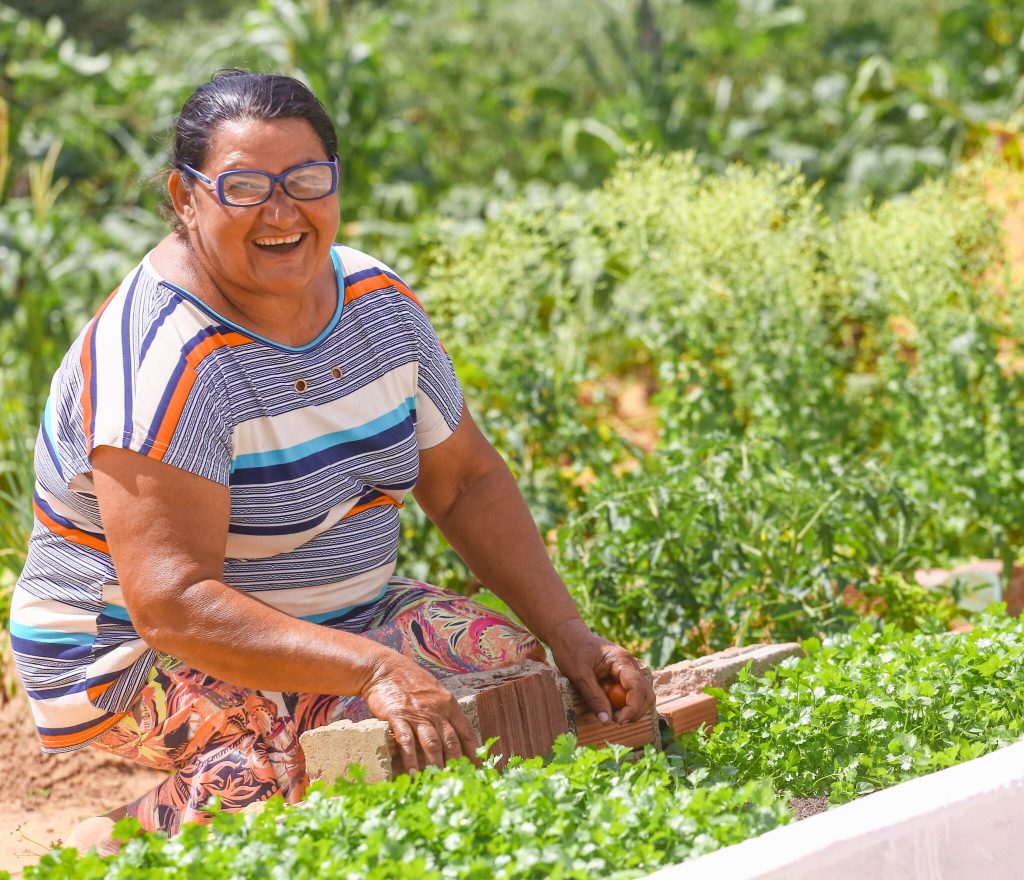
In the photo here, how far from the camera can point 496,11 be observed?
11.6 m

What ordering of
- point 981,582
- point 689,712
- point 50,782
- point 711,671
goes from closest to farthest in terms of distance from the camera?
1. point 689,712
2. point 711,671
3. point 50,782
4. point 981,582

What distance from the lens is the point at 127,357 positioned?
2170 mm

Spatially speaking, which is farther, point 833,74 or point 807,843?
point 833,74

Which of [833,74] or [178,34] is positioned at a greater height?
[178,34]

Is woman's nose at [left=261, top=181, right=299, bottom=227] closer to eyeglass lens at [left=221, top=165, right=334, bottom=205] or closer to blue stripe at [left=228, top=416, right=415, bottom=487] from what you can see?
eyeglass lens at [left=221, top=165, right=334, bottom=205]

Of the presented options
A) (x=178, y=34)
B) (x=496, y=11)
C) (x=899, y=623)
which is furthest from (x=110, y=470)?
(x=178, y=34)

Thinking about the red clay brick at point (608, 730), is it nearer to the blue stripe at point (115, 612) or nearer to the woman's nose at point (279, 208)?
the blue stripe at point (115, 612)

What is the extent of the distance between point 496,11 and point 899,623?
9.18 meters

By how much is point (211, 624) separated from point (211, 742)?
14.0 inches

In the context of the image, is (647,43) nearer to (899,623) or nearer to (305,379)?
(899,623)

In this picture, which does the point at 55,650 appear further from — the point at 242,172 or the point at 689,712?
the point at 689,712

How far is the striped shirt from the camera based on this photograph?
2.16 meters

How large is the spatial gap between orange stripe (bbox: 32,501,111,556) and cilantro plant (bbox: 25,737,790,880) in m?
0.62

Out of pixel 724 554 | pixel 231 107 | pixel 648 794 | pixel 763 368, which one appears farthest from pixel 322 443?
pixel 763 368
